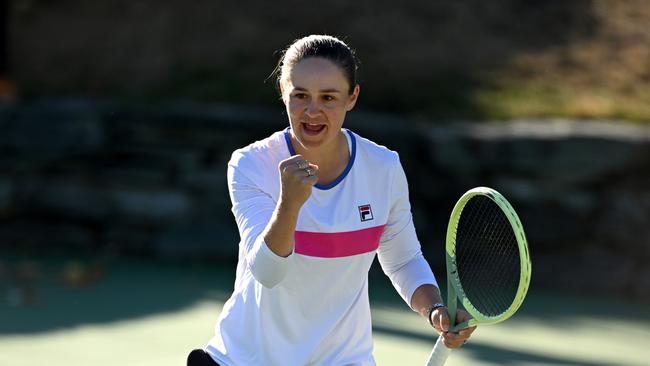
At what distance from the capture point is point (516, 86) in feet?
29.3

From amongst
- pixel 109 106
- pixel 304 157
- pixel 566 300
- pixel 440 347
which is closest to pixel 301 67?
pixel 304 157

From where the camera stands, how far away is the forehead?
2.72 m

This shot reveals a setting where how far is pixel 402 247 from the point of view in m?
3.01

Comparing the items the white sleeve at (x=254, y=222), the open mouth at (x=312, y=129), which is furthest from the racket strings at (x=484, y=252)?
the white sleeve at (x=254, y=222)

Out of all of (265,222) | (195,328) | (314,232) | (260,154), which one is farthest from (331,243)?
(195,328)

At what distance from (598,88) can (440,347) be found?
20.9ft

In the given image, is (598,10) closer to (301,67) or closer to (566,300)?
(566,300)

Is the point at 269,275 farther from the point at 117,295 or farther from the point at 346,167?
the point at 117,295

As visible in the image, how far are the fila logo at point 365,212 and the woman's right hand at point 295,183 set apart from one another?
301mm

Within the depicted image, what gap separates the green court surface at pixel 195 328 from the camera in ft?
18.8

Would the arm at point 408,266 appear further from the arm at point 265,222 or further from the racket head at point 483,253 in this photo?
the arm at point 265,222

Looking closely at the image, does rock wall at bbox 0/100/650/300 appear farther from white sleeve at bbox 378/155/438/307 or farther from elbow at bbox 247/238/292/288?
elbow at bbox 247/238/292/288

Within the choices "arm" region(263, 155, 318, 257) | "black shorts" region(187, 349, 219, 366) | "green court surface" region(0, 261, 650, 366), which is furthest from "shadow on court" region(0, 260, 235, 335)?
"arm" region(263, 155, 318, 257)

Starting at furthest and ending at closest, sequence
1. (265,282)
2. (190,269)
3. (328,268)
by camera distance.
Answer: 1. (190,269)
2. (328,268)
3. (265,282)
